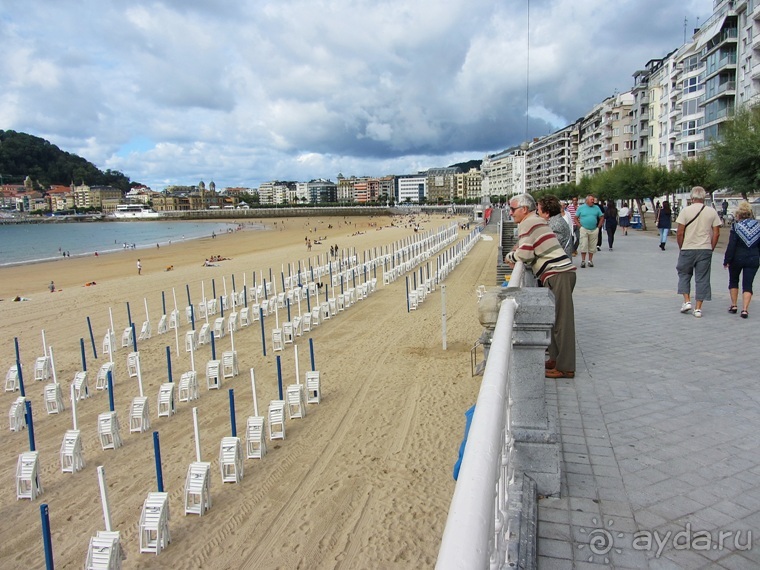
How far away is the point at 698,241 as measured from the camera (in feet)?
24.3

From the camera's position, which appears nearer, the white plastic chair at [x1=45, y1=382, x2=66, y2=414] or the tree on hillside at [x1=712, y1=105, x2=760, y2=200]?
the white plastic chair at [x1=45, y1=382, x2=66, y2=414]

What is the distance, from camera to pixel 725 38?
4147 cm

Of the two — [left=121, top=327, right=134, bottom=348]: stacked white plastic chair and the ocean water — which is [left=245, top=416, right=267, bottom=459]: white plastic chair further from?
the ocean water

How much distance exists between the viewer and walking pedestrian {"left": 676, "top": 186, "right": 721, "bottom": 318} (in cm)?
732

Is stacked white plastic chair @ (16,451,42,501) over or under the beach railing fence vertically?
under

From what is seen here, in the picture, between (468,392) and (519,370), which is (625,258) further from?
(519,370)

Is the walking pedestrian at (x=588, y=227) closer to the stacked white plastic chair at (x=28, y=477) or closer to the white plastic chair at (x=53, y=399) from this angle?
the white plastic chair at (x=53, y=399)

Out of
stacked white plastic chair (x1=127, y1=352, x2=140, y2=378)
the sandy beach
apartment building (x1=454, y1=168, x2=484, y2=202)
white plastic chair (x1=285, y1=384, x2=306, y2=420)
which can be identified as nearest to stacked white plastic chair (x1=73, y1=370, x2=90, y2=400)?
the sandy beach

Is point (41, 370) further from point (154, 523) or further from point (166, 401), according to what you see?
point (154, 523)

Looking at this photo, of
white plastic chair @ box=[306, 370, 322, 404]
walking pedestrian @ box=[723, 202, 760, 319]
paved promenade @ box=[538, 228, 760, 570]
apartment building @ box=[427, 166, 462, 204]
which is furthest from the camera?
apartment building @ box=[427, 166, 462, 204]

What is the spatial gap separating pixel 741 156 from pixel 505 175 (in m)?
141

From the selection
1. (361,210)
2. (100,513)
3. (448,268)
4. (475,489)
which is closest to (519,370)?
(475,489)

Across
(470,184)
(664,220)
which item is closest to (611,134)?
(664,220)

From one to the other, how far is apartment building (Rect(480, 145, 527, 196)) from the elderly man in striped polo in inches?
5201
